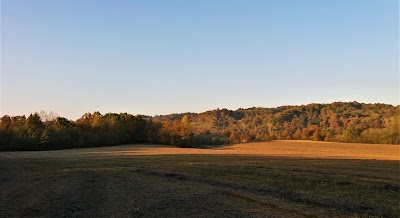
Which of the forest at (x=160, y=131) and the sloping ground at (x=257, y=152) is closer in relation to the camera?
the sloping ground at (x=257, y=152)

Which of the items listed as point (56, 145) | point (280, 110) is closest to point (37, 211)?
point (56, 145)

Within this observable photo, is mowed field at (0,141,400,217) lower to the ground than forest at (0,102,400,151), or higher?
lower

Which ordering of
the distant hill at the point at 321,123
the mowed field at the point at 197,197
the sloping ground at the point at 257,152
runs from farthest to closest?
the distant hill at the point at 321,123, the sloping ground at the point at 257,152, the mowed field at the point at 197,197

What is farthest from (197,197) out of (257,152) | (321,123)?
(321,123)

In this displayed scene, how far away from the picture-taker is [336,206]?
15.0 m

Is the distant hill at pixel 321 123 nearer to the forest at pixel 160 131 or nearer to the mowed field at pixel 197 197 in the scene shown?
the forest at pixel 160 131

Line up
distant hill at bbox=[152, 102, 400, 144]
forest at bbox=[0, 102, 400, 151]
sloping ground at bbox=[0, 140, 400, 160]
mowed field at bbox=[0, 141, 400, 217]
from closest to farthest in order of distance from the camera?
1. mowed field at bbox=[0, 141, 400, 217]
2. sloping ground at bbox=[0, 140, 400, 160]
3. forest at bbox=[0, 102, 400, 151]
4. distant hill at bbox=[152, 102, 400, 144]

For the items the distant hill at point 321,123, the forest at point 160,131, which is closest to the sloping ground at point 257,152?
the forest at point 160,131

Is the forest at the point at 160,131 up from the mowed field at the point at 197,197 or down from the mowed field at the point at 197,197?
up

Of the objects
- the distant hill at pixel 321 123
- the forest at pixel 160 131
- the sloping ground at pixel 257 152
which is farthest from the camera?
the distant hill at pixel 321 123

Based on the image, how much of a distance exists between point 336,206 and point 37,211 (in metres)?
11.3

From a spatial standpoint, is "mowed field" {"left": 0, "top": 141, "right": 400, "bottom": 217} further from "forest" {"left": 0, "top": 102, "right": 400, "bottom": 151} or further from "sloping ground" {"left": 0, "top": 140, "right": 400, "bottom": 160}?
"forest" {"left": 0, "top": 102, "right": 400, "bottom": 151}

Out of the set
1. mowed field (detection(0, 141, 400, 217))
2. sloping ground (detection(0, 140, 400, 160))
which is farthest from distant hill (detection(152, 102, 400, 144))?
mowed field (detection(0, 141, 400, 217))

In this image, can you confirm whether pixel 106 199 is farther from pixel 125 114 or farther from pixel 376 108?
pixel 376 108
